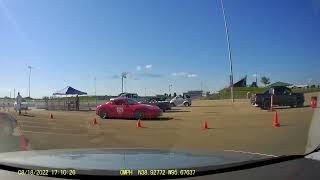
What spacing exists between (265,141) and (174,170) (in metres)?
9.87

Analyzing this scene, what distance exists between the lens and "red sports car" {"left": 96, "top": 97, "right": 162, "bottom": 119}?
2650 centimetres

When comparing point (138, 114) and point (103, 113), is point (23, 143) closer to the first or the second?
point (138, 114)

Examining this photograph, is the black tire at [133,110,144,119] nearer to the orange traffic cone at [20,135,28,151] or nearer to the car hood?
the orange traffic cone at [20,135,28,151]

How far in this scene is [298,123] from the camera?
17.8 meters

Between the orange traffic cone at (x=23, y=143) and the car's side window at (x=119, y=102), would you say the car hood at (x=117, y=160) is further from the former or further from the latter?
the car's side window at (x=119, y=102)

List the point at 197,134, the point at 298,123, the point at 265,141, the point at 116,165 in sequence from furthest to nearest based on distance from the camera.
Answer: the point at 298,123 → the point at 197,134 → the point at 265,141 → the point at 116,165

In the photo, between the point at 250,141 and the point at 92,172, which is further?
the point at 250,141

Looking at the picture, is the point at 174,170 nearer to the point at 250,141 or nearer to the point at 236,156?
the point at 236,156

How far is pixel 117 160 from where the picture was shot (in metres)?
4.28

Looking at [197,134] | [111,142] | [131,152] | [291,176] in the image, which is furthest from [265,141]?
[291,176]

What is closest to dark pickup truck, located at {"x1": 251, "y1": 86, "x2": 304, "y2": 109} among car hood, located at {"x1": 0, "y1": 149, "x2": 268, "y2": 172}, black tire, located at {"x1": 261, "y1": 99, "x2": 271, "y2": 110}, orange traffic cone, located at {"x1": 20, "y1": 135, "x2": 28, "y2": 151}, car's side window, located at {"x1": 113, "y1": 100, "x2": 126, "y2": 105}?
black tire, located at {"x1": 261, "y1": 99, "x2": 271, "y2": 110}

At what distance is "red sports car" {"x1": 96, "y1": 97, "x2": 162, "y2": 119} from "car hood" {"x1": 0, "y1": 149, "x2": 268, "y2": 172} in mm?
21444

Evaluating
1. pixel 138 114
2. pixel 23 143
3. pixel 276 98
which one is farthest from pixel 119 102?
pixel 23 143

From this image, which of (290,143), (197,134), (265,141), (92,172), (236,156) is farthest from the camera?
(197,134)
